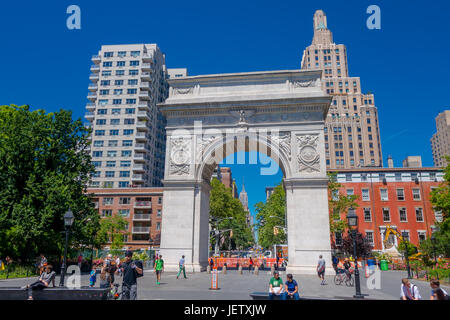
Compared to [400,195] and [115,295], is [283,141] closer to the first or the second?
[115,295]

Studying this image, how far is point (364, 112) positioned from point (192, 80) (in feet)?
266

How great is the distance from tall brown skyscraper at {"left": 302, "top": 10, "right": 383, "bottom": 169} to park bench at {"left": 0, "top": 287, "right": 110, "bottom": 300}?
87.3m

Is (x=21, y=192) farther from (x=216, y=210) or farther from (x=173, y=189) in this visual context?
(x=216, y=210)

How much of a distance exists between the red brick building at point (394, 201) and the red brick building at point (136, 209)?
30.6m

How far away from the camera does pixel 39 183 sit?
25500 mm

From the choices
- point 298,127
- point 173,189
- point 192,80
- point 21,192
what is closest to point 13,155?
point 21,192

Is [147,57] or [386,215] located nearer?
[386,215]

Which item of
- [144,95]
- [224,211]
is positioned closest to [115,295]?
[224,211]

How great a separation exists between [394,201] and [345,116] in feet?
173

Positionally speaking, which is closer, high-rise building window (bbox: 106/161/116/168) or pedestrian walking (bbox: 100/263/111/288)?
pedestrian walking (bbox: 100/263/111/288)

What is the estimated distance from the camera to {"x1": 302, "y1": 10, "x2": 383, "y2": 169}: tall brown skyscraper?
9481cm

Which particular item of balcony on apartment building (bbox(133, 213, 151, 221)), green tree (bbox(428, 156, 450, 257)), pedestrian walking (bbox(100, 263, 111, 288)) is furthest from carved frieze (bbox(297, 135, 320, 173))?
balcony on apartment building (bbox(133, 213, 151, 221))

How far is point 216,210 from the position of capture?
61.9 meters

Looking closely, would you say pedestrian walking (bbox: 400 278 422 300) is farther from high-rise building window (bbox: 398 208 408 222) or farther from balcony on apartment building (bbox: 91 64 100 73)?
balcony on apartment building (bbox: 91 64 100 73)
